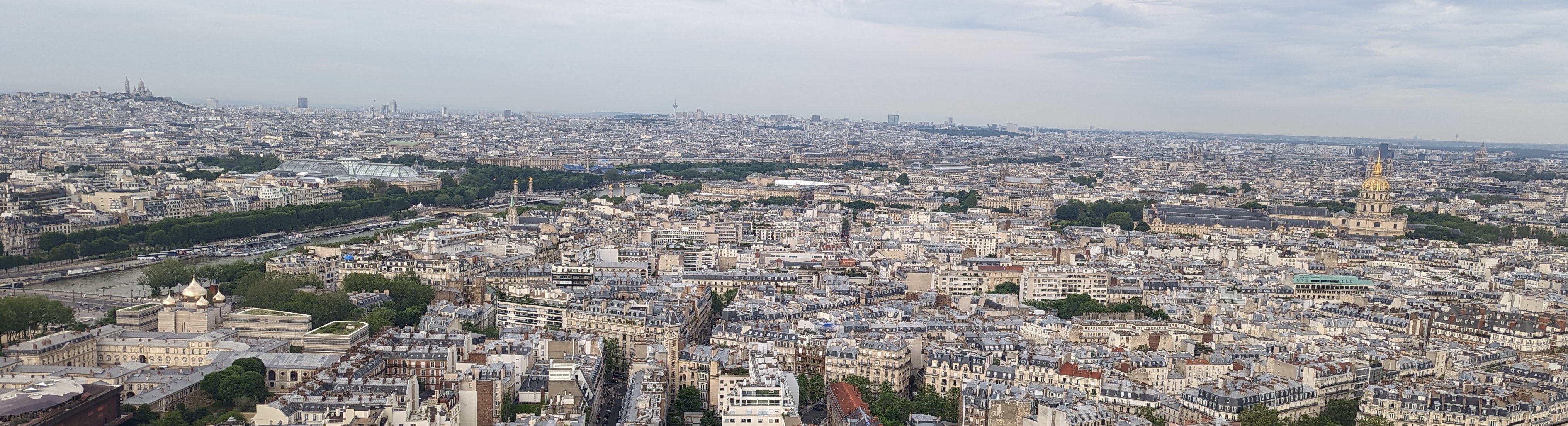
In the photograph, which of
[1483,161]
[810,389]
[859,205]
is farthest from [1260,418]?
[1483,161]

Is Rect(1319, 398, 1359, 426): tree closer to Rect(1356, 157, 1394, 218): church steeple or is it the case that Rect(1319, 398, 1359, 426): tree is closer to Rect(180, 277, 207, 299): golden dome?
Rect(180, 277, 207, 299): golden dome

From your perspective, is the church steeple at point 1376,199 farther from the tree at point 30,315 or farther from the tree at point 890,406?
the tree at point 30,315

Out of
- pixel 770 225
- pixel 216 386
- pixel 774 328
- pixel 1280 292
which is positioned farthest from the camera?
pixel 770 225

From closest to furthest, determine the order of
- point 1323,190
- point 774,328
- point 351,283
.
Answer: point 774,328, point 351,283, point 1323,190

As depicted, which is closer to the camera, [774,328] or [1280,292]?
[774,328]

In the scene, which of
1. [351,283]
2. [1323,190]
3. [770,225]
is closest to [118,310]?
[351,283]

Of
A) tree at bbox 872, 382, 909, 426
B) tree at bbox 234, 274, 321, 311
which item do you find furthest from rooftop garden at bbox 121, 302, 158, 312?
tree at bbox 872, 382, 909, 426

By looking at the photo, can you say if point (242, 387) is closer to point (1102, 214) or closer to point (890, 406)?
point (890, 406)

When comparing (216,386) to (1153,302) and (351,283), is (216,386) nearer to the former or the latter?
(351,283)
